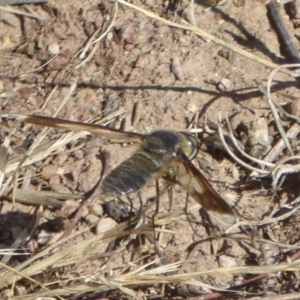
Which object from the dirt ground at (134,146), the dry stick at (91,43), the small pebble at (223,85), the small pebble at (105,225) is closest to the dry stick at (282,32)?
the dirt ground at (134,146)

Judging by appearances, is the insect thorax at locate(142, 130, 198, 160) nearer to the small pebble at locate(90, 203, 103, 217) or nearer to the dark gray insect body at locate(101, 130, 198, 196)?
the dark gray insect body at locate(101, 130, 198, 196)

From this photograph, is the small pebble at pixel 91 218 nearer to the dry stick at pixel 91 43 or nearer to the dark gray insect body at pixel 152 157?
the dark gray insect body at pixel 152 157

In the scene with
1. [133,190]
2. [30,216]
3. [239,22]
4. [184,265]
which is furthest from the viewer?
[239,22]

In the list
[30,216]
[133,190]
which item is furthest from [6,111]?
[133,190]

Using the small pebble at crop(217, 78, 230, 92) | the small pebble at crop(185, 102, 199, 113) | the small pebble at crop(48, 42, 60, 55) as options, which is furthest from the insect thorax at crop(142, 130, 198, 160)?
the small pebble at crop(48, 42, 60, 55)

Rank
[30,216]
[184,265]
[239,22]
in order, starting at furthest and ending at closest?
[239,22] < [30,216] < [184,265]

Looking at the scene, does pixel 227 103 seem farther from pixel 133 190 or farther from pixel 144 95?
pixel 133 190
